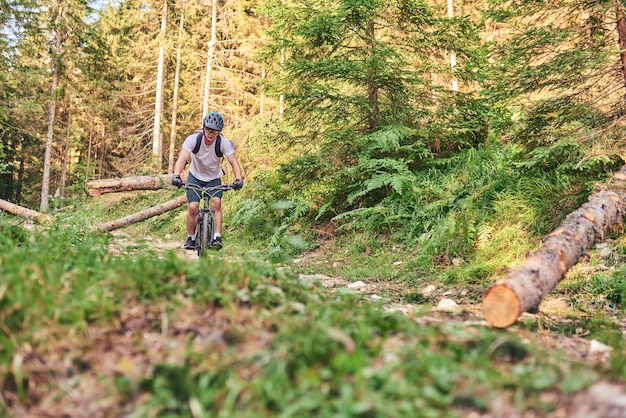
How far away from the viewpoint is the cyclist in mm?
6881

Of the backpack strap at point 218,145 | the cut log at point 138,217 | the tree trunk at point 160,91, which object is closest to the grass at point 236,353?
the backpack strap at point 218,145

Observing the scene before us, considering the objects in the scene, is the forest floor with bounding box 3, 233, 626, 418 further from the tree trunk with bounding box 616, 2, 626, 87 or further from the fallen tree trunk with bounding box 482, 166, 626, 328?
the tree trunk with bounding box 616, 2, 626, 87

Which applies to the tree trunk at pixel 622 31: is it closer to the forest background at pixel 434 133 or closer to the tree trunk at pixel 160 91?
the forest background at pixel 434 133

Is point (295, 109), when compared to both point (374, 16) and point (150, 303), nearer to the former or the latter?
point (374, 16)

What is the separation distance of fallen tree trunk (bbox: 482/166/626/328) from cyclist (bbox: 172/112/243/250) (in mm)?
4232

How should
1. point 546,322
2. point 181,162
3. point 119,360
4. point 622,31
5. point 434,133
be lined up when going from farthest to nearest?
1. point 434,133
2. point 181,162
3. point 622,31
4. point 546,322
5. point 119,360

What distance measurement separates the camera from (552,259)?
4.21m

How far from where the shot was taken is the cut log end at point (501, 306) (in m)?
3.48

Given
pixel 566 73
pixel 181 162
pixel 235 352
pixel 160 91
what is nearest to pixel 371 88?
pixel 566 73

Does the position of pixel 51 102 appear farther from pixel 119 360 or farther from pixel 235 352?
pixel 235 352

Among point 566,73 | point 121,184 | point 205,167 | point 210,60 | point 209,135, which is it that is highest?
point 210,60

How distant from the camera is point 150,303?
261 centimetres

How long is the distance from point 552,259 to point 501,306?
41.8 inches

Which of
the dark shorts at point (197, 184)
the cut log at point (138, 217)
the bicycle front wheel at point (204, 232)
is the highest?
the dark shorts at point (197, 184)
